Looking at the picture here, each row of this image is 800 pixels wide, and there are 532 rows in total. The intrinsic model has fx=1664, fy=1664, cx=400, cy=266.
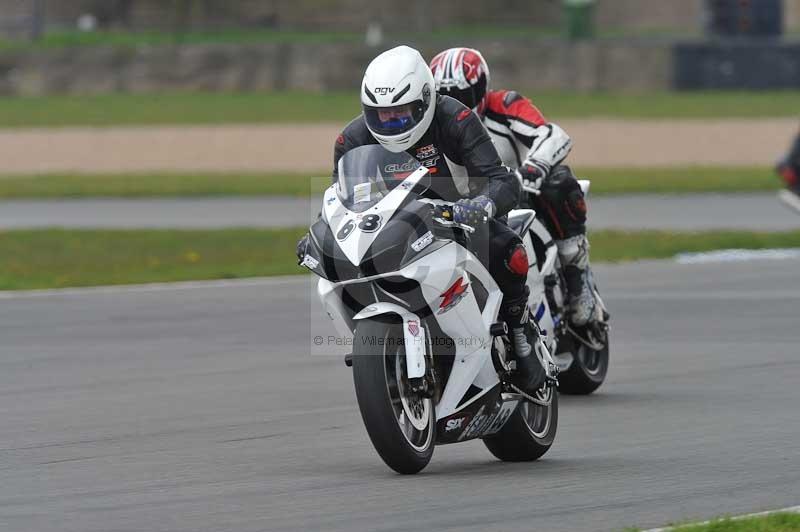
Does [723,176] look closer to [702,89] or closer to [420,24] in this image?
[702,89]

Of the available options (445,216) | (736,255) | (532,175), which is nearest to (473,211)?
(445,216)

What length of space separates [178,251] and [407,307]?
11.0 m

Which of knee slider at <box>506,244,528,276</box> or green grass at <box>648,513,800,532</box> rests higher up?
knee slider at <box>506,244,528,276</box>

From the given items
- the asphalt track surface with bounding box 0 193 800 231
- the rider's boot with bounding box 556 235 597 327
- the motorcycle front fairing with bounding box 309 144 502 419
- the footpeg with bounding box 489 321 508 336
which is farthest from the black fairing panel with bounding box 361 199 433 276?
the asphalt track surface with bounding box 0 193 800 231

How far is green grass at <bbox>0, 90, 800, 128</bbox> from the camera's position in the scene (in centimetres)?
3388

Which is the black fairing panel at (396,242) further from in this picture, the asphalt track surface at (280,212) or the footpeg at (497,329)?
the asphalt track surface at (280,212)

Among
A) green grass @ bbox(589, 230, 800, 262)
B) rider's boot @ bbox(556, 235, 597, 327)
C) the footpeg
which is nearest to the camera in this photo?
the footpeg

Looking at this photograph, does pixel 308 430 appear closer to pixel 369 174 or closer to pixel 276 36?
pixel 369 174

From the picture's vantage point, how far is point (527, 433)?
23.4 feet

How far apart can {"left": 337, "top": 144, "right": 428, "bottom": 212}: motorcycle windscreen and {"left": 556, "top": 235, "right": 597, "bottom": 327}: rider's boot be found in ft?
8.43

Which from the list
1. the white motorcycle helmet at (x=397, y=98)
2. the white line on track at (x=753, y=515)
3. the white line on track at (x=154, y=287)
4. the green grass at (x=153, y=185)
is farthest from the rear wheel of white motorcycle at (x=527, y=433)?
the green grass at (x=153, y=185)

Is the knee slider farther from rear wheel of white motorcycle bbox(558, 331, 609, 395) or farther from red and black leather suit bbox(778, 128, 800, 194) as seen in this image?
red and black leather suit bbox(778, 128, 800, 194)

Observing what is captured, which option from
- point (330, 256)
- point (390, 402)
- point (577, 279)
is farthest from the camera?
point (577, 279)

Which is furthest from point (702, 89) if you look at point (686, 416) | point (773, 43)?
point (686, 416)
